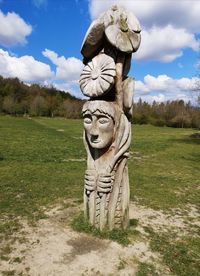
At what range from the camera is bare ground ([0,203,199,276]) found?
4656 mm

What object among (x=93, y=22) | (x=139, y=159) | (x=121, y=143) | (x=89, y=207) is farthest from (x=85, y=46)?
(x=139, y=159)

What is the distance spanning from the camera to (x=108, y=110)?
5.39m

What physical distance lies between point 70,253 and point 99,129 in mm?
2480

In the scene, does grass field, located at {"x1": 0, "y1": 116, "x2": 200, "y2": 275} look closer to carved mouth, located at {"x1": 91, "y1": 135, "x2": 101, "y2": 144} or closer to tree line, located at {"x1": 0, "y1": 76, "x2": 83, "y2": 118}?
carved mouth, located at {"x1": 91, "y1": 135, "x2": 101, "y2": 144}

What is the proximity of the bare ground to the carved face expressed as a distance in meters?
2.04

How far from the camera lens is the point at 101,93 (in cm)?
537

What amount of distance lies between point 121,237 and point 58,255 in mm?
1422

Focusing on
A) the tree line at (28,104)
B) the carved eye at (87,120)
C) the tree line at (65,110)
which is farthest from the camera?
the tree line at (28,104)

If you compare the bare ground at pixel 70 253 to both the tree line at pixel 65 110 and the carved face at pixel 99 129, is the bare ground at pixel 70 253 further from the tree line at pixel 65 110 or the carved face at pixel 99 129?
the tree line at pixel 65 110

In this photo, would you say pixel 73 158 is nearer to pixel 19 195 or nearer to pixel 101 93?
pixel 19 195

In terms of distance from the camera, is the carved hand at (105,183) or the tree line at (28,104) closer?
the carved hand at (105,183)

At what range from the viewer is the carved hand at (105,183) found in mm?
5582

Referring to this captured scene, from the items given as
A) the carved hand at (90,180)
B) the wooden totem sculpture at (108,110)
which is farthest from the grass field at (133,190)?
the carved hand at (90,180)

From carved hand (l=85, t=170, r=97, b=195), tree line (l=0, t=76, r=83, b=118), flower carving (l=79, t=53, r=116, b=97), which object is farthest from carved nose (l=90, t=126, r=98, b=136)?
tree line (l=0, t=76, r=83, b=118)
